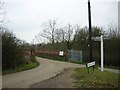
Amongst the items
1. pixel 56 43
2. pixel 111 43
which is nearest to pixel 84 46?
pixel 111 43

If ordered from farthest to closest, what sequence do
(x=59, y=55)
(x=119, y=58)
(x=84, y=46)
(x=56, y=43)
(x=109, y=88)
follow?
(x=56, y=43)
(x=59, y=55)
(x=84, y=46)
(x=119, y=58)
(x=109, y=88)

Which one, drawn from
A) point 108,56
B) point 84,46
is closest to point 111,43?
point 108,56

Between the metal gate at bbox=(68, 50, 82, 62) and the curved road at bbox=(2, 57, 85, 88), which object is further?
the metal gate at bbox=(68, 50, 82, 62)

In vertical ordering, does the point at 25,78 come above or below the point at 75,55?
below

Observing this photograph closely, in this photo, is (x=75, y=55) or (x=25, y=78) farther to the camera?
(x=75, y=55)

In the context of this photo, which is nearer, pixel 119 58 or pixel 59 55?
pixel 119 58

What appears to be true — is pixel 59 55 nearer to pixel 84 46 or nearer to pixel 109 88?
pixel 84 46

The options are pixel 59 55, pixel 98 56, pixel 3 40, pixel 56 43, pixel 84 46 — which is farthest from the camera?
pixel 56 43

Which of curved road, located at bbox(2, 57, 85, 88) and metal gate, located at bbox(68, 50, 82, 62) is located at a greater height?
metal gate, located at bbox(68, 50, 82, 62)

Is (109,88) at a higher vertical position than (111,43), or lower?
lower

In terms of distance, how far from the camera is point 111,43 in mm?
40375

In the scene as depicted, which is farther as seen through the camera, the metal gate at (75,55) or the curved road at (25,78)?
the metal gate at (75,55)

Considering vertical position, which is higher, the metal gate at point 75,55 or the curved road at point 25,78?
the metal gate at point 75,55

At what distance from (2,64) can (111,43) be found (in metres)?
19.4
